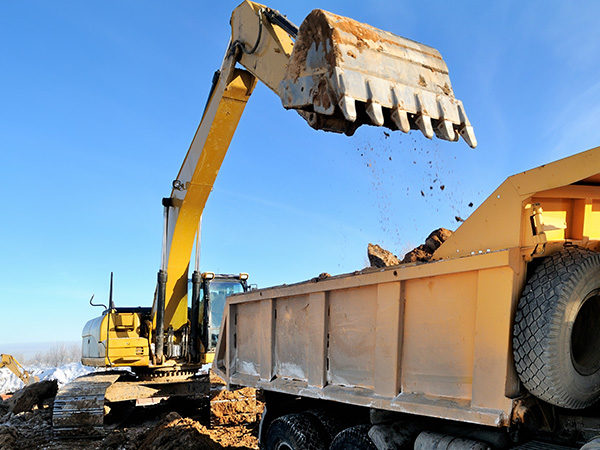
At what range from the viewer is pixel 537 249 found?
3.30 metres

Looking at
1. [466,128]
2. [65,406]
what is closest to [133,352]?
[65,406]

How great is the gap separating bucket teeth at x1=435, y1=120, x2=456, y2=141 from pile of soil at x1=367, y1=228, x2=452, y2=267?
1053 millimetres

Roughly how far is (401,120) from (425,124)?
10.3 inches

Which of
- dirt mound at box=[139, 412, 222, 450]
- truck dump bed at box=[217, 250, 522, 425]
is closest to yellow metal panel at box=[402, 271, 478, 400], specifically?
truck dump bed at box=[217, 250, 522, 425]

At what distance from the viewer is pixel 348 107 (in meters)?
4.30

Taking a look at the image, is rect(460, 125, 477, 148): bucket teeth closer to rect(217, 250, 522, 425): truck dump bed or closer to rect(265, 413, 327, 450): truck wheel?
rect(217, 250, 522, 425): truck dump bed

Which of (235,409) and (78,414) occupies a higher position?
(78,414)

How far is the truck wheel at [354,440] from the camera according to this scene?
428 centimetres

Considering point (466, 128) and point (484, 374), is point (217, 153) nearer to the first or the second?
point (466, 128)

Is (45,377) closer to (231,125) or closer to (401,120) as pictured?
(231,125)

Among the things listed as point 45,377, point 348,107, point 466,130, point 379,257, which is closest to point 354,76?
point 348,107

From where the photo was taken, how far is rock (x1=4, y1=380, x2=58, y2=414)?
12141mm

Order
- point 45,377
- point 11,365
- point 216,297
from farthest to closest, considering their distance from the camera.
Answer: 1. point 45,377
2. point 11,365
3. point 216,297

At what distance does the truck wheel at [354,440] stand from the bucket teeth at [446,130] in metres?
2.51
